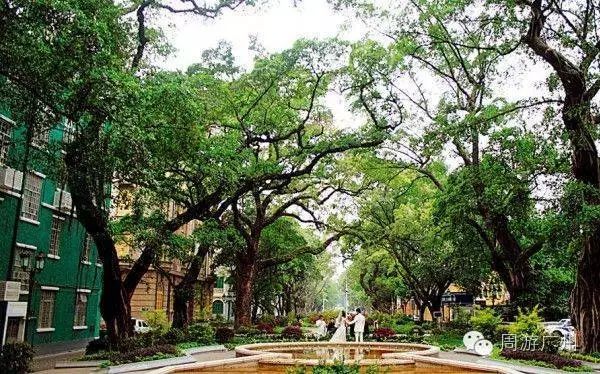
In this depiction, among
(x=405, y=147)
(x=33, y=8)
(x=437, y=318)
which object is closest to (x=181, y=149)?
(x=33, y=8)

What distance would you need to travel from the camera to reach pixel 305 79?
80.0 ft

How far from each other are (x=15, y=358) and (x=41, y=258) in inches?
196

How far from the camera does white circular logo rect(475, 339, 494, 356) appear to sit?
18.8 metres

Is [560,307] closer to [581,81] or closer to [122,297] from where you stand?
[581,81]

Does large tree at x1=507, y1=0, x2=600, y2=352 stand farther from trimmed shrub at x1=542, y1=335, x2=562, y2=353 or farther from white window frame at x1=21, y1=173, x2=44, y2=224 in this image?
white window frame at x1=21, y1=173, x2=44, y2=224

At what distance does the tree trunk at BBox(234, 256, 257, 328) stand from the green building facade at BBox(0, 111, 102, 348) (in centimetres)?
758

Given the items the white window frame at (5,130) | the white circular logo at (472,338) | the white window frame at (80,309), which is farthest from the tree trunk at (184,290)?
the white circular logo at (472,338)

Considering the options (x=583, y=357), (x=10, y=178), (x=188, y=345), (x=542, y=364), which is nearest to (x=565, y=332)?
(x=583, y=357)

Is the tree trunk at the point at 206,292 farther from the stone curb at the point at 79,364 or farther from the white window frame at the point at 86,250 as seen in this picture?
the stone curb at the point at 79,364

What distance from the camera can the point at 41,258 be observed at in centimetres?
1897

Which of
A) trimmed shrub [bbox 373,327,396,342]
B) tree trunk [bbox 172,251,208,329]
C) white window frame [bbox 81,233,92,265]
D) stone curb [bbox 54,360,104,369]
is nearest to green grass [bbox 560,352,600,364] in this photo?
trimmed shrub [bbox 373,327,396,342]

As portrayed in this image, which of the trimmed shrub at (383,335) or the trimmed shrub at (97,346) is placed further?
the trimmed shrub at (383,335)

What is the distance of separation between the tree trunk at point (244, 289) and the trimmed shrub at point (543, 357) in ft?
55.6

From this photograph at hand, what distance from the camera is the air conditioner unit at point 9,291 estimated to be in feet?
64.2
